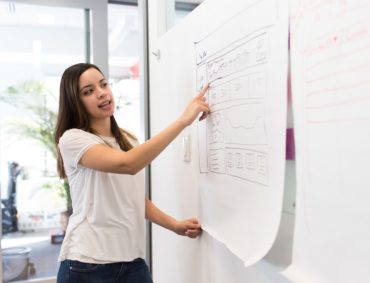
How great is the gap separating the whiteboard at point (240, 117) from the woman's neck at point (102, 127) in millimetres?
306

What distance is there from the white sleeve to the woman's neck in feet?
0.31

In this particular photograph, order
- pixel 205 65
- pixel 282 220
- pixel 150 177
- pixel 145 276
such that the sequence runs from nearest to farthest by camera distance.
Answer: pixel 282 220, pixel 205 65, pixel 145 276, pixel 150 177

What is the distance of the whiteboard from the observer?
0.82m

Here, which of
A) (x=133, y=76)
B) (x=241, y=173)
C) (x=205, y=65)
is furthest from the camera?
(x=133, y=76)

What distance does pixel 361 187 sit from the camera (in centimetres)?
61

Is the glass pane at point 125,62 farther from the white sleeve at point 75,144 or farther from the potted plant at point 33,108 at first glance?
the white sleeve at point 75,144

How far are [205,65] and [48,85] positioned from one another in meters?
2.11

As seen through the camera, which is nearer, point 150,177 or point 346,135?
point 346,135

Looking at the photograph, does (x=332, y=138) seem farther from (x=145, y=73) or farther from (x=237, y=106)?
(x=145, y=73)

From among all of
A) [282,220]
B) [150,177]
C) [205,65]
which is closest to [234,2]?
[205,65]

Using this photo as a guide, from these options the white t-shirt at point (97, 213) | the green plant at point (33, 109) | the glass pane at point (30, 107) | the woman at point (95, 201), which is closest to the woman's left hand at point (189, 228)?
the woman at point (95, 201)

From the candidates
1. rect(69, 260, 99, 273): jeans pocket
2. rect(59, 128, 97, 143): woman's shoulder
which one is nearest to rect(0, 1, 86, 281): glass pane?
rect(59, 128, 97, 143): woman's shoulder

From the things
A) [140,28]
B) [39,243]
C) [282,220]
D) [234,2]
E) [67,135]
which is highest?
[140,28]

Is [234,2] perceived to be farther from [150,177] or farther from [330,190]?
[150,177]
